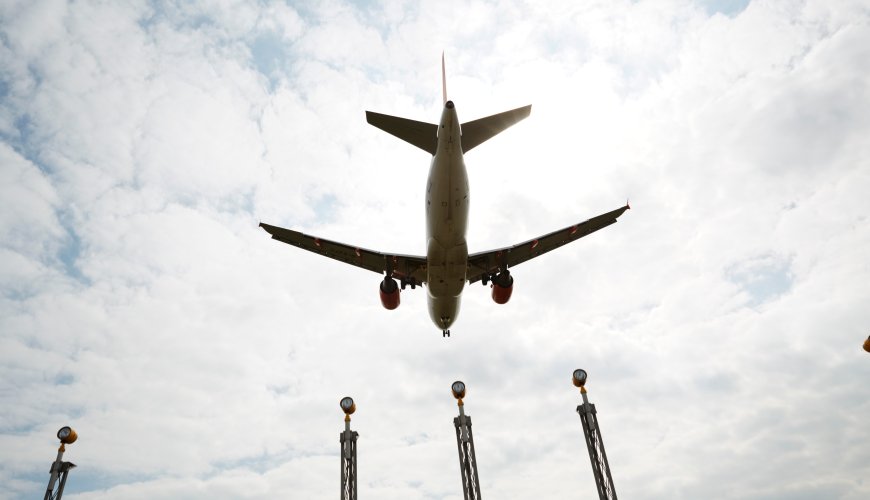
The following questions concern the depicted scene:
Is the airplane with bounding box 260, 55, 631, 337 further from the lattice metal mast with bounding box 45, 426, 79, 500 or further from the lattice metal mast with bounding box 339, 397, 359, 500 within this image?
the lattice metal mast with bounding box 45, 426, 79, 500

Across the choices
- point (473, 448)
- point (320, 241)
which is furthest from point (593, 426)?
point (320, 241)

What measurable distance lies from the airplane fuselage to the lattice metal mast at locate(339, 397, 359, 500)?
7.34 m

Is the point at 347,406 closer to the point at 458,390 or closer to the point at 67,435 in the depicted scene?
the point at 458,390

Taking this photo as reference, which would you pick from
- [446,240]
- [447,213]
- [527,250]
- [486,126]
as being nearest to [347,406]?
[446,240]

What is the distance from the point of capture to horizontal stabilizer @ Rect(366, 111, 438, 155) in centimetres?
2077

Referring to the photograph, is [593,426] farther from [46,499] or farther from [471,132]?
[46,499]

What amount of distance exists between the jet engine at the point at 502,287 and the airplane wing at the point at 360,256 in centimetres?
406

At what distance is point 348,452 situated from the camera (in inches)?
723

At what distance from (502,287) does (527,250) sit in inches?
103

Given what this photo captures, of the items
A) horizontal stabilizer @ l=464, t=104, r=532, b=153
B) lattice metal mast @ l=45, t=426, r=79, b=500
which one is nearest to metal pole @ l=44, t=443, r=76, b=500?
lattice metal mast @ l=45, t=426, r=79, b=500

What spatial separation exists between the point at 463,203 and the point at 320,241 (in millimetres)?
9012

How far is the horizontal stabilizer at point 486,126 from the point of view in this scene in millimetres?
20198

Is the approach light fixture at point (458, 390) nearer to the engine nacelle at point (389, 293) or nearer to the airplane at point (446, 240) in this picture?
the airplane at point (446, 240)

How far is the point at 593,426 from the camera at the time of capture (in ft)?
49.6
